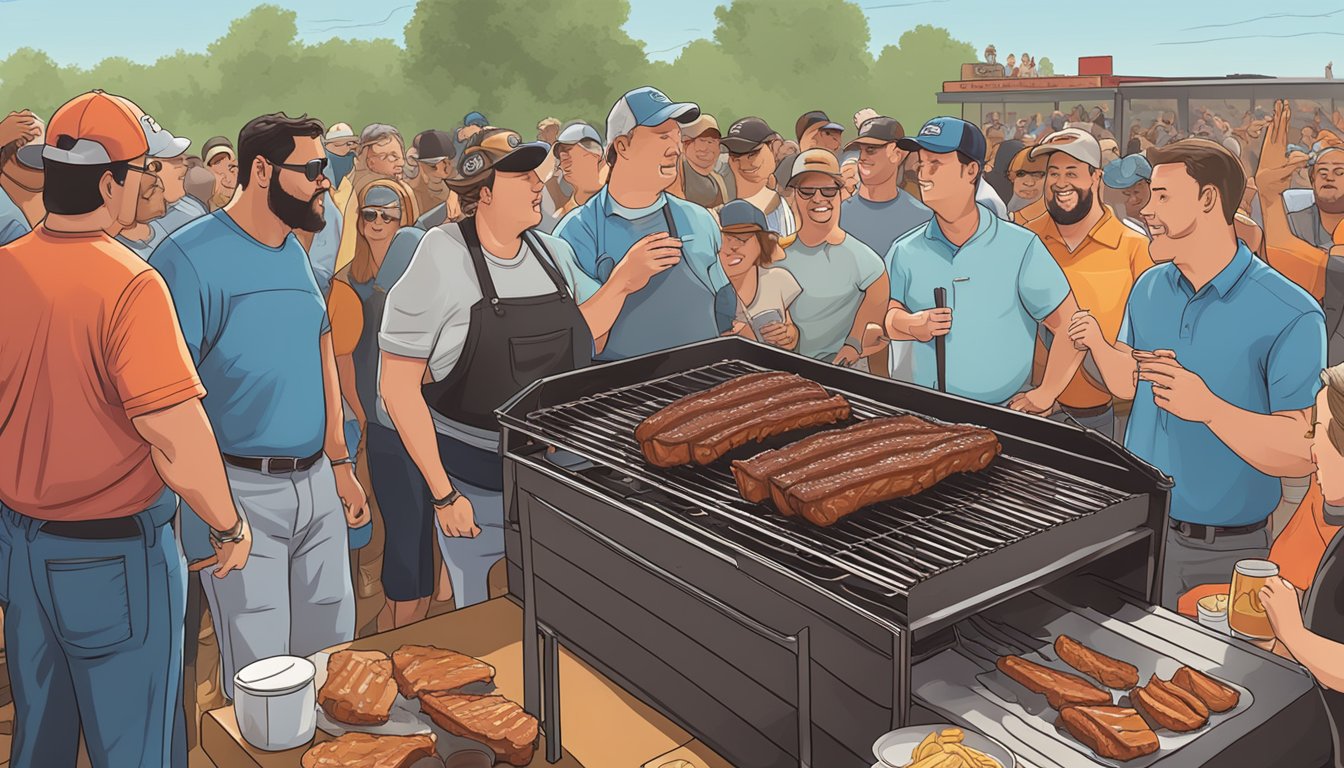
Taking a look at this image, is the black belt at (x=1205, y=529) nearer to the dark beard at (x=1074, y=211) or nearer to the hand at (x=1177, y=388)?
the hand at (x=1177, y=388)

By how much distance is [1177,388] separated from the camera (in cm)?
344

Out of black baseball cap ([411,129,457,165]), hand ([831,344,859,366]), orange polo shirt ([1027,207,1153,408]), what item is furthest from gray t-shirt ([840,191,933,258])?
black baseball cap ([411,129,457,165])

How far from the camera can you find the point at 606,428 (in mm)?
2914

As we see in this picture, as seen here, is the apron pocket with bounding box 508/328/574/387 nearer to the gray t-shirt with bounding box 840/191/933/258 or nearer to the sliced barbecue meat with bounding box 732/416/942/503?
the sliced barbecue meat with bounding box 732/416/942/503

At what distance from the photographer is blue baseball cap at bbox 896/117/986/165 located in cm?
447

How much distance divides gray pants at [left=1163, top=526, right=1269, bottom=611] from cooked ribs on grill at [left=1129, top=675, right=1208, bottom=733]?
6.34 feet

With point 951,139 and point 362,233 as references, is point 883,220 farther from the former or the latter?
point 362,233

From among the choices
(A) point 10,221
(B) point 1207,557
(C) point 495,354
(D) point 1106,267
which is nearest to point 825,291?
(D) point 1106,267

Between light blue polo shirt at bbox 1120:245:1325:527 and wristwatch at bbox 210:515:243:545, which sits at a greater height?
light blue polo shirt at bbox 1120:245:1325:527

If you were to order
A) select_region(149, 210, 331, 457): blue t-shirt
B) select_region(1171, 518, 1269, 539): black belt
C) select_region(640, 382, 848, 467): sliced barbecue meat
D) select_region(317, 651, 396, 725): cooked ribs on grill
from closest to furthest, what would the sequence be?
1. select_region(317, 651, 396, 725): cooked ribs on grill
2. select_region(640, 382, 848, 467): sliced barbecue meat
3. select_region(149, 210, 331, 457): blue t-shirt
4. select_region(1171, 518, 1269, 539): black belt

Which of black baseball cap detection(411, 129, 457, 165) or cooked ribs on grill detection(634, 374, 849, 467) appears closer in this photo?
cooked ribs on grill detection(634, 374, 849, 467)

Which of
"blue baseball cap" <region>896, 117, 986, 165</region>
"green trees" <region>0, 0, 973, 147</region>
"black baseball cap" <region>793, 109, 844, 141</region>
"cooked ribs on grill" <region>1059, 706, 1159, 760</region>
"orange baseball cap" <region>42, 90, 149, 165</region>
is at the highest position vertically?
"green trees" <region>0, 0, 973, 147</region>

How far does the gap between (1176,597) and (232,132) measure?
65.8 ft

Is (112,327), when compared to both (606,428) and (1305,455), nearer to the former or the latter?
(606,428)
